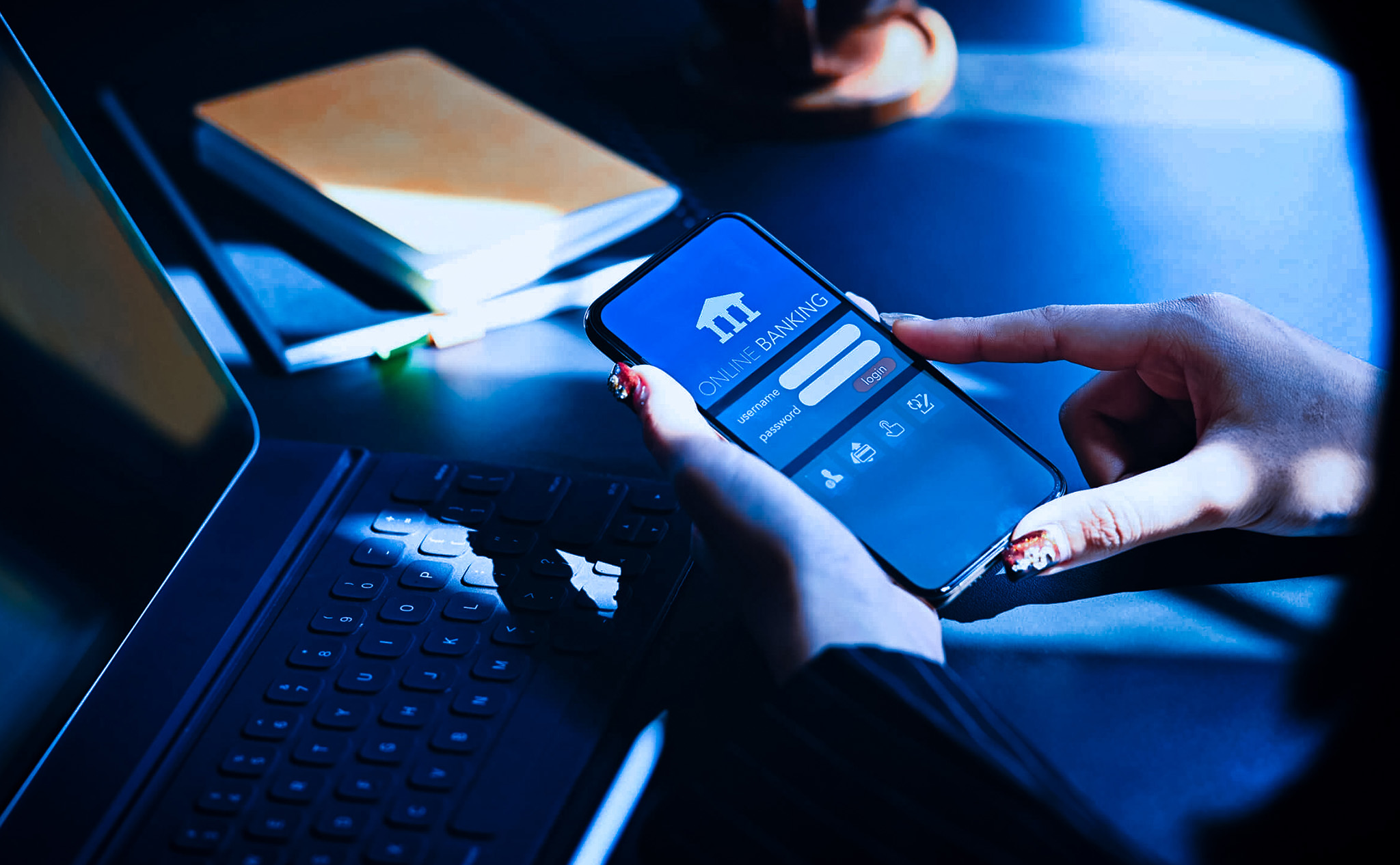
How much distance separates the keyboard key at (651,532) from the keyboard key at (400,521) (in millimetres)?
123

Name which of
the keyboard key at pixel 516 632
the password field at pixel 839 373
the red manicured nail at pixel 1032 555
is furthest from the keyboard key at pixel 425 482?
the red manicured nail at pixel 1032 555

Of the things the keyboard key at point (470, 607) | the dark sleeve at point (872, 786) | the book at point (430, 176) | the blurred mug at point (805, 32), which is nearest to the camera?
the dark sleeve at point (872, 786)

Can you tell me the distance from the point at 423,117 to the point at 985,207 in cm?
48

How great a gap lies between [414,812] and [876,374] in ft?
1.14

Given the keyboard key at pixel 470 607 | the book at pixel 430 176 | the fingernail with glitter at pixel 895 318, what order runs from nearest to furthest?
the keyboard key at pixel 470 607 → the fingernail with glitter at pixel 895 318 → the book at pixel 430 176

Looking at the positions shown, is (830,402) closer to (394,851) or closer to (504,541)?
(504,541)

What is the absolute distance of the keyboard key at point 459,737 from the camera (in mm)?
443

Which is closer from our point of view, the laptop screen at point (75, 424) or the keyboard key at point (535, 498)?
the laptop screen at point (75, 424)

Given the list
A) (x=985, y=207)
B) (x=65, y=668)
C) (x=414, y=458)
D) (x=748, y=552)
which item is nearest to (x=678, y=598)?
(x=748, y=552)

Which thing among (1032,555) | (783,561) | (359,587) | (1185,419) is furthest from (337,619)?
(1185,419)

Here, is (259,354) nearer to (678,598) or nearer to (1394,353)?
(678,598)

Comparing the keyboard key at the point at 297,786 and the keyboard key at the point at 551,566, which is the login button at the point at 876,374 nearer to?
the keyboard key at the point at 551,566

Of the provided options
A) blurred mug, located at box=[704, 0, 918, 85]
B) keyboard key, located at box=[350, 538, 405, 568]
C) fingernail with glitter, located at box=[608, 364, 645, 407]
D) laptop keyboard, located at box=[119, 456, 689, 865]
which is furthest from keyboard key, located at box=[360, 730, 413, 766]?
blurred mug, located at box=[704, 0, 918, 85]

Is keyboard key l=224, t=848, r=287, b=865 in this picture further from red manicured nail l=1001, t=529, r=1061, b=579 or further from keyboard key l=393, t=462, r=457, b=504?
red manicured nail l=1001, t=529, r=1061, b=579
